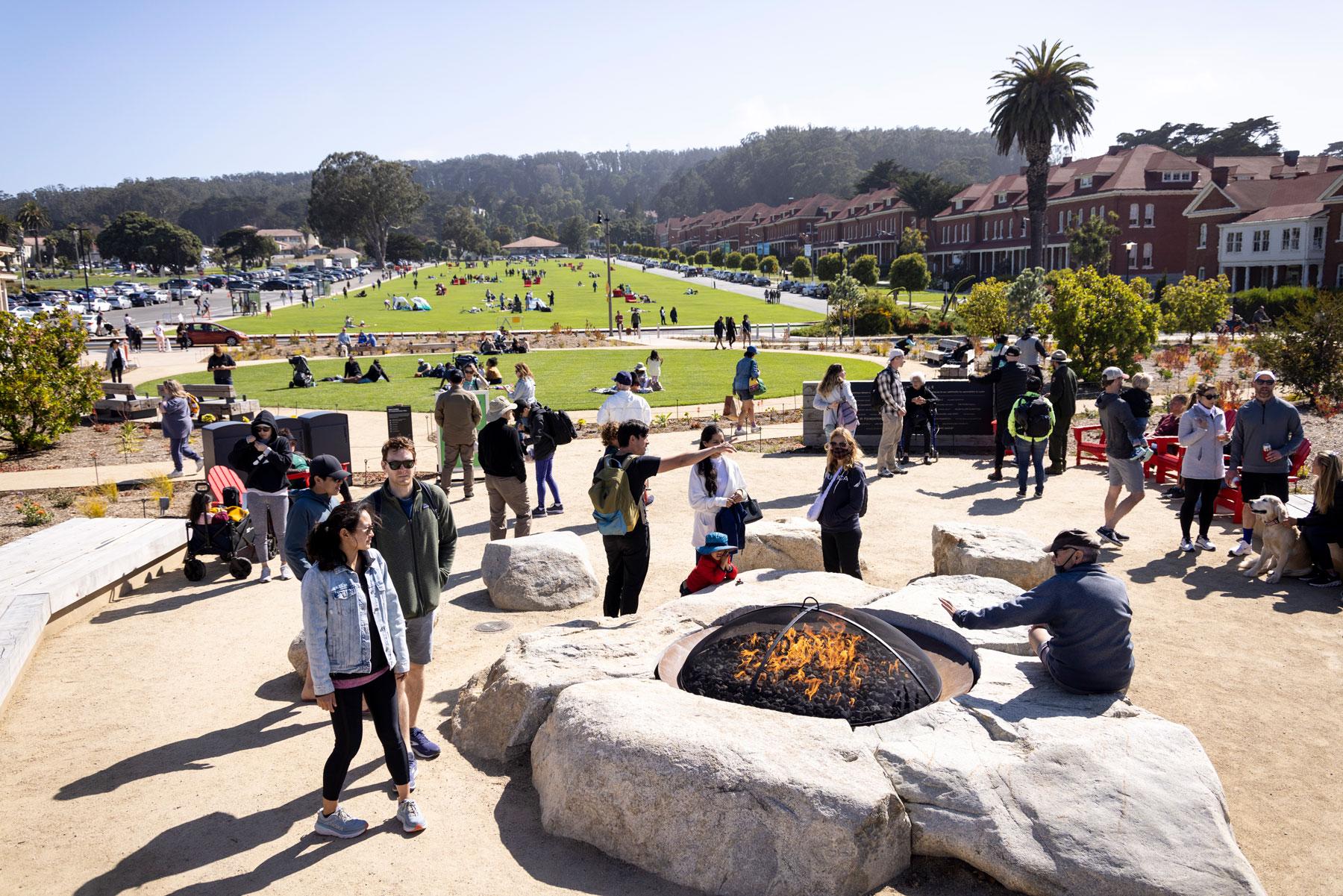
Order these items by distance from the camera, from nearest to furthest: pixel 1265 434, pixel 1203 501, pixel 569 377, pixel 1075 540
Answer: pixel 1075 540 < pixel 1265 434 < pixel 1203 501 < pixel 569 377

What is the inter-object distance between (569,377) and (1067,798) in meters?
23.5

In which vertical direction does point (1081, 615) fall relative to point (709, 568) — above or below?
above

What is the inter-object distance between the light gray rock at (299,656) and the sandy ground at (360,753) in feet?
0.55

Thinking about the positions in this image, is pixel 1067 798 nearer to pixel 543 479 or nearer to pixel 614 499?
pixel 614 499

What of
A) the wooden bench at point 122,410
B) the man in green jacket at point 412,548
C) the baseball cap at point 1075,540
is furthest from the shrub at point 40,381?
the baseball cap at point 1075,540

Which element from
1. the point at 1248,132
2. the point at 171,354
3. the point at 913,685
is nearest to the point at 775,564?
the point at 913,685

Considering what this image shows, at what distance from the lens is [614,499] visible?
6.48 meters

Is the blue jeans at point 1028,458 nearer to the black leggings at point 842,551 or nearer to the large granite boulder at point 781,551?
the large granite boulder at point 781,551

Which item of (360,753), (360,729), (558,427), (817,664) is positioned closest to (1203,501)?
(817,664)

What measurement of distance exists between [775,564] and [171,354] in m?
36.3

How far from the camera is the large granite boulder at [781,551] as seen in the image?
8773mm

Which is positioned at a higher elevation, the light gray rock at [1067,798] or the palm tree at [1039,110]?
the palm tree at [1039,110]

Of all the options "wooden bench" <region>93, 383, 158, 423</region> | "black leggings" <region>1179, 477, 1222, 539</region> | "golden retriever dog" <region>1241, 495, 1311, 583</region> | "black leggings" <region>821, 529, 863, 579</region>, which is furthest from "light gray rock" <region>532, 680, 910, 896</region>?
"wooden bench" <region>93, 383, 158, 423</region>

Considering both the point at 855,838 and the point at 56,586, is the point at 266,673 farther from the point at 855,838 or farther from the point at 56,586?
the point at 855,838
